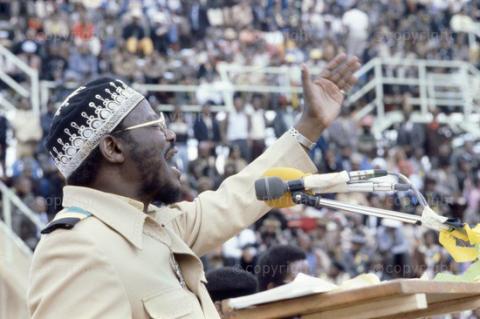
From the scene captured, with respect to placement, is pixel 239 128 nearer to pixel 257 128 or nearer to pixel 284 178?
pixel 257 128

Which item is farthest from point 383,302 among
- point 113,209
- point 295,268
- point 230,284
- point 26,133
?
point 26,133

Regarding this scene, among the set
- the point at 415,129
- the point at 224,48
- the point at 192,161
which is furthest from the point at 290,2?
the point at 192,161

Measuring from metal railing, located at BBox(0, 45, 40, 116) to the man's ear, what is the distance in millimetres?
10970

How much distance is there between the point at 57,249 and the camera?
277 centimetres

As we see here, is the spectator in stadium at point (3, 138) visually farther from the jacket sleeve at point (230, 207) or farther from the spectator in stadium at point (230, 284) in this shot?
the jacket sleeve at point (230, 207)

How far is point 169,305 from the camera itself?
2.86m

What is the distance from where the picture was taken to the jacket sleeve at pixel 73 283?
269 cm

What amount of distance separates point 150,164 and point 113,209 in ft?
0.59

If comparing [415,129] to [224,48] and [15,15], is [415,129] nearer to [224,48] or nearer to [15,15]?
[224,48]

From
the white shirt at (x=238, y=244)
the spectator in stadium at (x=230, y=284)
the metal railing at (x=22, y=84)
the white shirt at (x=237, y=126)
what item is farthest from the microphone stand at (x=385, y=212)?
the white shirt at (x=237, y=126)

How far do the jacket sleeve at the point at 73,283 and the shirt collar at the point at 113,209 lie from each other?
15cm

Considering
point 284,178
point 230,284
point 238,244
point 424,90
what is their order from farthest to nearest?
1. point 424,90
2. point 238,244
3. point 230,284
4. point 284,178

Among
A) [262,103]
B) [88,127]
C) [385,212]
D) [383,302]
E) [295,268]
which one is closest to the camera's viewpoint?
[383,302]

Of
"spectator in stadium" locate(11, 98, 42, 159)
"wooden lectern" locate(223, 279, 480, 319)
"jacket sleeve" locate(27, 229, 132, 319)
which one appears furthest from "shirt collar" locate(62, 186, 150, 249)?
"spectator in stadium" locate(11, 98, 42, 159)
